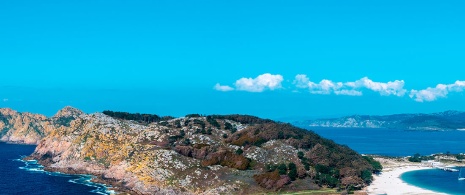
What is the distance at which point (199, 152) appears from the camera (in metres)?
114

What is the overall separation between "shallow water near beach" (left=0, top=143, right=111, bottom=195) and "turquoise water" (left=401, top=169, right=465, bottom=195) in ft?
220

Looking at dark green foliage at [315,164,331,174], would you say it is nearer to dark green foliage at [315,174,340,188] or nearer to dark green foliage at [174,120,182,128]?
dark green foliage at [315,174,340,188]

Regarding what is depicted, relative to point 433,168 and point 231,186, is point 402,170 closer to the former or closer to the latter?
point 433,168

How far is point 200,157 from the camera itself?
112500 mm

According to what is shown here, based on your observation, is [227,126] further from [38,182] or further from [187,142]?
[38,182]

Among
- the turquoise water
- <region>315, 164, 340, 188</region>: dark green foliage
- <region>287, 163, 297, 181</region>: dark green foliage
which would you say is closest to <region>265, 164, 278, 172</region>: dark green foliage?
<region>287, 163, 297, 181</region>: dark green foliage

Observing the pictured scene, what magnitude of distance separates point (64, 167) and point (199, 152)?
4105cm

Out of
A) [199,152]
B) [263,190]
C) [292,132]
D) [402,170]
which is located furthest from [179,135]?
[402,170]

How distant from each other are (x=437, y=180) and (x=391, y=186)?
52.8ft

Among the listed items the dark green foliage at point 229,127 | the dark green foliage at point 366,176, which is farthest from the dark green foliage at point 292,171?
the dark green foliage at point 229,127

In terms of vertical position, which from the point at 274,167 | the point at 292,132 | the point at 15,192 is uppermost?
the point at 292,132

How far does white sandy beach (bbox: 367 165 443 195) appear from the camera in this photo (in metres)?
96.1

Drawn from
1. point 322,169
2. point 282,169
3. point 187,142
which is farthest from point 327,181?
point 187,142

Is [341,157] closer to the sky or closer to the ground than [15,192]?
closer to the sky
